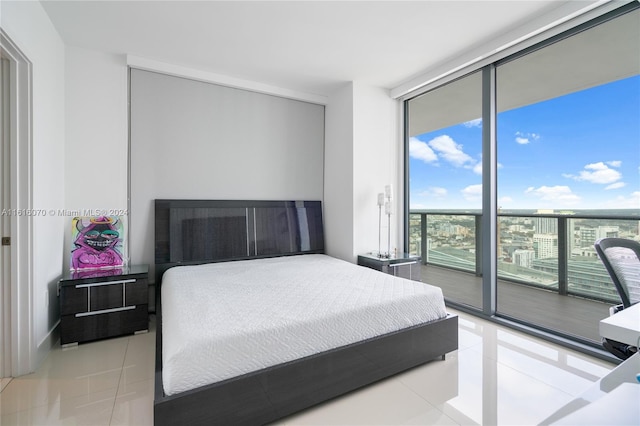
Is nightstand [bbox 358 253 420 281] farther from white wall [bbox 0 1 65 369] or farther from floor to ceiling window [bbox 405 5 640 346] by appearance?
white wall [bbox 0 1 65 369]

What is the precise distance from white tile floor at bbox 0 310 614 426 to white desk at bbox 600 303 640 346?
0.95 metres

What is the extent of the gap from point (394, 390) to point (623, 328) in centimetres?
135

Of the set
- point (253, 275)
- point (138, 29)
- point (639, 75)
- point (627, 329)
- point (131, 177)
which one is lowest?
point (253, 275)

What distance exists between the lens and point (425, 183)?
435 cm

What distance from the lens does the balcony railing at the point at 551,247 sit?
3104mm

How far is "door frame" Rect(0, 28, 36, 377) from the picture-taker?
2113 mm

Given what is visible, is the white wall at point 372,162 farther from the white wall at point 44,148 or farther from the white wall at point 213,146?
the white wall at point 44,148

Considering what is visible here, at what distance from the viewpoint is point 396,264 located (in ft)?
11.6

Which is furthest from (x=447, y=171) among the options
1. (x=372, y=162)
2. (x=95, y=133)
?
(x=95, y=133)

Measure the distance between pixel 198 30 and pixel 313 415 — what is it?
326cm

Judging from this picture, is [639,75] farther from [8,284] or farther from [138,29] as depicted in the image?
[8,284]

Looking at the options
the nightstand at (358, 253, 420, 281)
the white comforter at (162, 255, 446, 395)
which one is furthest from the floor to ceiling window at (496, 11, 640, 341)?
the white comforter at (162, 255, 446, 395)

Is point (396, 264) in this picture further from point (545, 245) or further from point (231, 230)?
point (231, 230)

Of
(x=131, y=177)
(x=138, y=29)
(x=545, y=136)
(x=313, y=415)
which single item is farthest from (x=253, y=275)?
(x=545, y=136)
